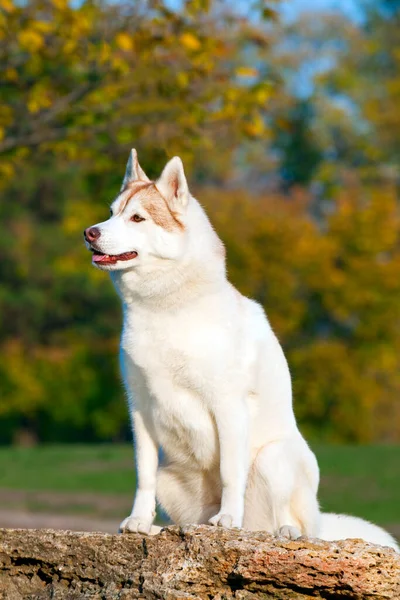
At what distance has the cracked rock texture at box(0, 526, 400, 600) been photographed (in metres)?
4.55

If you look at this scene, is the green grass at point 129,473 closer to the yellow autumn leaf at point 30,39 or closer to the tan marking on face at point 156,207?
the yellow autumn leaf at point 30,39

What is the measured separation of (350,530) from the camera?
18.9 ft

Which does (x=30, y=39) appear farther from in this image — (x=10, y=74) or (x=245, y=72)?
(x=245, y=72)

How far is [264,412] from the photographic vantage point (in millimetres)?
5426

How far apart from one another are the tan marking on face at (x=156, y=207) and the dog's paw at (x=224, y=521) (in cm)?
143

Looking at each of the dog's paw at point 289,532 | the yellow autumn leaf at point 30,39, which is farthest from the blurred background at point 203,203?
the dog's paw at point 289,532

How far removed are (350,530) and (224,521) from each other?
40.0 inches

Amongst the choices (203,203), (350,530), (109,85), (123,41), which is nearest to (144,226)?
(350,530)

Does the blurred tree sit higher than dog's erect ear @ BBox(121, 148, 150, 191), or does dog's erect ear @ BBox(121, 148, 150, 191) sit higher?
the blurred tree

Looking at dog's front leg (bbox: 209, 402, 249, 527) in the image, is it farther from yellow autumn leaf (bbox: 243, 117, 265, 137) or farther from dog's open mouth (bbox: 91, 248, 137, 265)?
yellow autumn leaf (bbox: 243, 117, 265, 137)

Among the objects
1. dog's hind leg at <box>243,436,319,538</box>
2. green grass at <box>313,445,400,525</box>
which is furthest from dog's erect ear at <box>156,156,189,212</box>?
green grass at <box>313,445,400,525</box>

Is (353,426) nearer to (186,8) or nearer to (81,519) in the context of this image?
(81,519)

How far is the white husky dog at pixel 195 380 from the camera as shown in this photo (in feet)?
16.9

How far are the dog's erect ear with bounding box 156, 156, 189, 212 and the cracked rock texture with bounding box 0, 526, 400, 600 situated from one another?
64.7 inches
